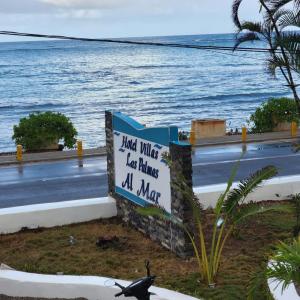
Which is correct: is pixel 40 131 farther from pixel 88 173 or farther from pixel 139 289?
pixel 139 289

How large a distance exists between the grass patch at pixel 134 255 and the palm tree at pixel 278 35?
9.26 feet

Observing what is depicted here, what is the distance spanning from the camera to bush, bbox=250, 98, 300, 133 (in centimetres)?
3084

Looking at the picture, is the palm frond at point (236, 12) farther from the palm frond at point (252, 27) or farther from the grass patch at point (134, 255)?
the grass patch at point (134, 255)

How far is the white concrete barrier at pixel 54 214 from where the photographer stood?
39.6ft

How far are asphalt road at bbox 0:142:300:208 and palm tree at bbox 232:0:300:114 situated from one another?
4.05m

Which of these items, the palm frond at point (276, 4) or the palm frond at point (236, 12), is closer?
the palm frond at point (276, 4)

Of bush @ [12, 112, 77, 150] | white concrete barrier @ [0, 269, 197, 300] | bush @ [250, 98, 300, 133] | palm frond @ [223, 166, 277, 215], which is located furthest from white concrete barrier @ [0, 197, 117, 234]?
bush @ [250, 98, 300, 133]

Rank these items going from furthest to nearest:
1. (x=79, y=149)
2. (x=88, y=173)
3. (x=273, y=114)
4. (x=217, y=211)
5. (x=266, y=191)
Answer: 1. (x=273, y=114)
2. (x=79, y=149)
3. (x=88, y=173)
4. (x=266, y=191)
5. (x=217, y=211)

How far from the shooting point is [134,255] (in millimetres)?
10555

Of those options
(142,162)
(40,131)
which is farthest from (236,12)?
(40,131)

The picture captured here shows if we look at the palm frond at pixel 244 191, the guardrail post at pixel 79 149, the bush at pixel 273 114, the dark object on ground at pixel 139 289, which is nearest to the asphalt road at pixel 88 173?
the guardrail post at pixel 79 149

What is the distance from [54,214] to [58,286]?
142 inches

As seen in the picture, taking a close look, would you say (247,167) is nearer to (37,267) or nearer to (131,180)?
(131,180)

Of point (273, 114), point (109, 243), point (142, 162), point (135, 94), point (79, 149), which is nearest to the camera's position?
point (109, 243)
